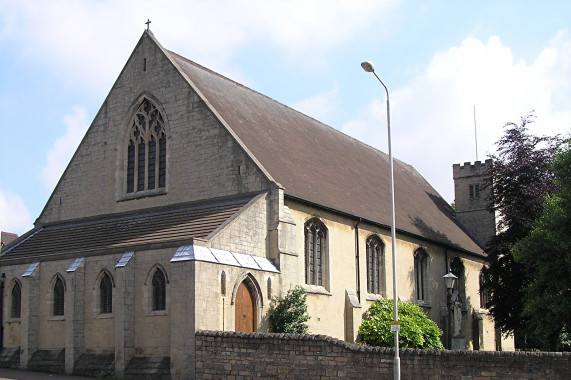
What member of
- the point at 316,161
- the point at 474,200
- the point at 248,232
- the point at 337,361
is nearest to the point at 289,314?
the point at 248,232

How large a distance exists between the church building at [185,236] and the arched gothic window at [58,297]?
0.30ft

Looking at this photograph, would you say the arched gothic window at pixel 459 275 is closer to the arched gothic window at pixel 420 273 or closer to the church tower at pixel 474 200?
the arched gothic window at pixel 420 273

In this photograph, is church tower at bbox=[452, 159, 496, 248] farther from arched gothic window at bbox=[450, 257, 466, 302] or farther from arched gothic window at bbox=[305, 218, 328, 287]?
arched gothic window at bbox=[305, 218, 328, 287]

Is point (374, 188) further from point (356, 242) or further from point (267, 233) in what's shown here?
point (267, 233)

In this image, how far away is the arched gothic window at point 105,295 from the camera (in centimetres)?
2631

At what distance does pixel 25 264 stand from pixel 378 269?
15608 mm

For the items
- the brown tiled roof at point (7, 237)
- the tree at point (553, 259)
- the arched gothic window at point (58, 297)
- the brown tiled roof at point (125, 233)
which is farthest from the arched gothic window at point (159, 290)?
the brown tiled roof at point (7, 237)

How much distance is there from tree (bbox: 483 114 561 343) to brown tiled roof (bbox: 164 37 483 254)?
11.6 ft

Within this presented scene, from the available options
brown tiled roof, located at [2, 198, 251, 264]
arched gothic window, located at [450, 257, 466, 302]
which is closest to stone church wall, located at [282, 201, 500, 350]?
arched gothic window, located at [450, 257, 466, 302]

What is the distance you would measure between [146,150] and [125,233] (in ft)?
13.9

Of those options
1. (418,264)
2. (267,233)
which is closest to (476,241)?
(418,264)

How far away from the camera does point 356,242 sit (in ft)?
106

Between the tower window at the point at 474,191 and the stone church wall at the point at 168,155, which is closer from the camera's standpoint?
the stone church wall at the point at 168,155

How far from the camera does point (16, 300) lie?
29.0 m
